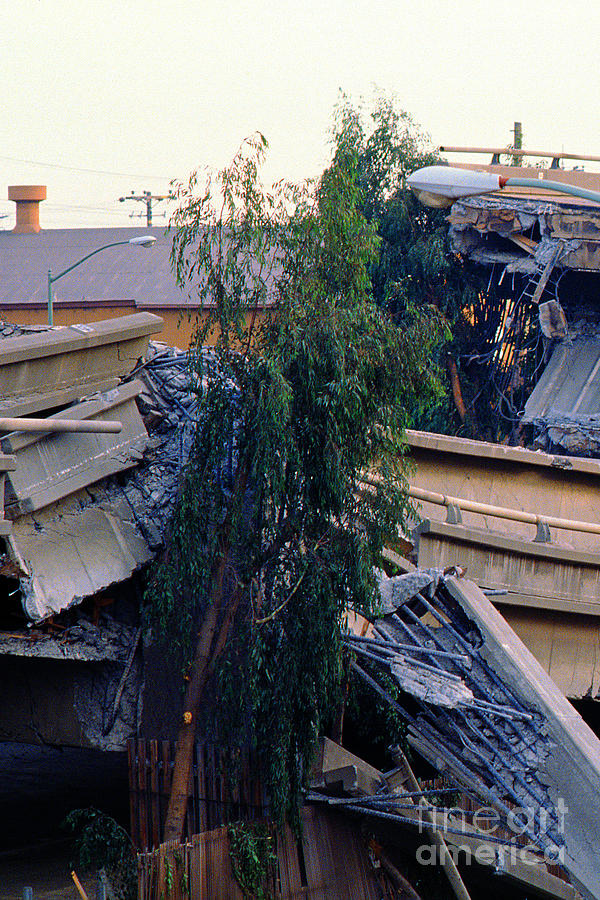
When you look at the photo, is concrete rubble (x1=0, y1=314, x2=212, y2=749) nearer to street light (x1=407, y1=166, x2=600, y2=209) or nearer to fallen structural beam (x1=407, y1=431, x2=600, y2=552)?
street light (x1=407, y1=166, x2=600, y2=209)

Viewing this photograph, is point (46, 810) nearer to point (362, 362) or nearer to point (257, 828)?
point (257, 828)

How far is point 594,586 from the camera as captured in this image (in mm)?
14445

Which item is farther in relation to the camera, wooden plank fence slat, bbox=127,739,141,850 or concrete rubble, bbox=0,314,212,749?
wooden plank fence slat, bbox=127,739,141,850

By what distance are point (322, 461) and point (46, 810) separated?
844cm

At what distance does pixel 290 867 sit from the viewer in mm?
11203

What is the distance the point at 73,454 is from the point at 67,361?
966 mm

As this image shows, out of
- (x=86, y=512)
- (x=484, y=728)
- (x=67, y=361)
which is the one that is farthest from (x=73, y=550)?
(x=484, y=728)

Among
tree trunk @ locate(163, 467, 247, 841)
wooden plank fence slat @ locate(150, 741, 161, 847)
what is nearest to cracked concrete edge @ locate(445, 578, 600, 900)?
tree trunk @ locate(163, 467, 247, 841)

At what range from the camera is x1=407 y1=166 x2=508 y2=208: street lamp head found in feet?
35.3

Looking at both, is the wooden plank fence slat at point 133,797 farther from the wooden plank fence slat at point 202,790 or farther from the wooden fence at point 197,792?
the wooden plank fence slat at point 202,790

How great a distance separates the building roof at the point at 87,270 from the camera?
38109 millimetres

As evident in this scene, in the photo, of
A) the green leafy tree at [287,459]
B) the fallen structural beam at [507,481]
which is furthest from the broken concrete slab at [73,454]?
the fallen structural beam at [507,481]

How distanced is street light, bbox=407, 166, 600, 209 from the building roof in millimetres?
24846

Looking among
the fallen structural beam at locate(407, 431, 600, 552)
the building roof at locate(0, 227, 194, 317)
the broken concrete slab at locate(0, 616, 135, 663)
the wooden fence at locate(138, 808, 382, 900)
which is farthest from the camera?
the building roof at locate(0, 227, 194, 317)
